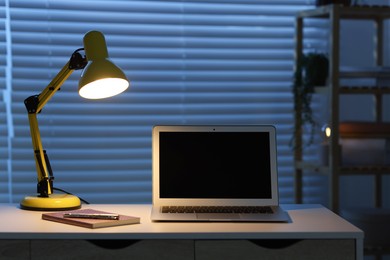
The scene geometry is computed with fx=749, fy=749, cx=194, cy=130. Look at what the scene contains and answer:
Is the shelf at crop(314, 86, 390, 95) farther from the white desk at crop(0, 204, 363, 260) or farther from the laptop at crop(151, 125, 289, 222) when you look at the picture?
the white desk at crop(0, 204, 363, 260)

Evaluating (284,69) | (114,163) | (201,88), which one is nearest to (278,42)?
(284,69)

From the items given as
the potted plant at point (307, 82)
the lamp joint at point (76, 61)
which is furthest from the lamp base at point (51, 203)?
the potted plant at point (307, 82)

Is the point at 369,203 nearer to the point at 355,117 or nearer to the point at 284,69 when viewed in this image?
the point at 355,117

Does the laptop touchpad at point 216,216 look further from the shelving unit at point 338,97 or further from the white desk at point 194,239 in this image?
the shelving unit at point 338,97

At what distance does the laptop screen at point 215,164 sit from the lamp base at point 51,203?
0.32m

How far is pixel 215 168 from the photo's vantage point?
2469 millimetres

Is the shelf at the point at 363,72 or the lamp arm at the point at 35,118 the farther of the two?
the shelf at the point at 363,72

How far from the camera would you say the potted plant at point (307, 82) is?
11.9ft

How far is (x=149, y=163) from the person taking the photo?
391cm

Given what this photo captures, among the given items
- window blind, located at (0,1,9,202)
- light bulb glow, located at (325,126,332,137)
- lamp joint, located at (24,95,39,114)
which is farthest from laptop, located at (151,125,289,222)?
window blind, located at (0,1,9,202)

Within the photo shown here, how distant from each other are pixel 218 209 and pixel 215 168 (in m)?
0.15

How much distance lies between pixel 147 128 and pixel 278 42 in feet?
2.77

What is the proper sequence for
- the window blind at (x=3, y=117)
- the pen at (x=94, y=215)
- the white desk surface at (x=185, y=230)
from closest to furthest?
1. the white desk surface at (x=185, y=230)
2. the pen at (x=94, y=215)
3. the window blind at (x=3, y=117)

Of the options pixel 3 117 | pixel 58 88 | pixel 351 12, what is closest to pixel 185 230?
pixel 58 88
